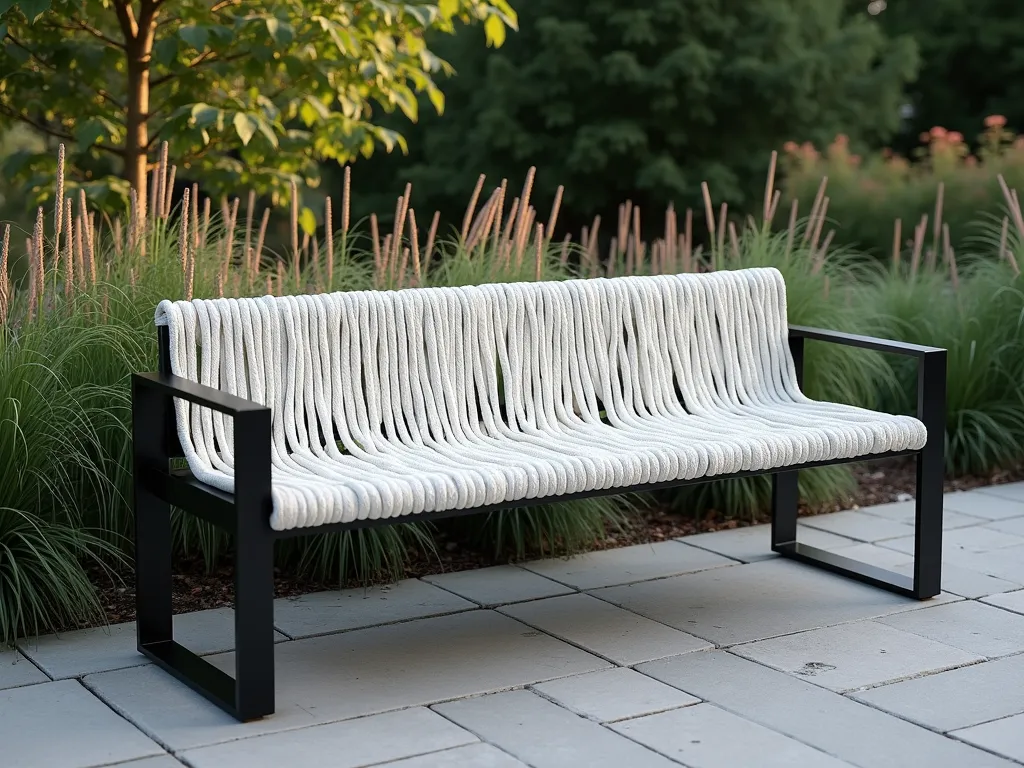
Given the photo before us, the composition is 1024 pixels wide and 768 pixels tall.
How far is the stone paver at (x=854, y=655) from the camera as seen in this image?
127 inches

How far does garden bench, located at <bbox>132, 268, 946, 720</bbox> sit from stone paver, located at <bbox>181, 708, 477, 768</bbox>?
150 mm

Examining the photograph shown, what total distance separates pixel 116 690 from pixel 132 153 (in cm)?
274

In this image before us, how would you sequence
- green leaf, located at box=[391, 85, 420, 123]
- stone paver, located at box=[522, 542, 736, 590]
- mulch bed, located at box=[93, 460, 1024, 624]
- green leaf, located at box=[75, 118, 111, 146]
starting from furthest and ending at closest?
1. green leaf, located at box=[391, 85, 420, 123]
2. green leaf, located at box=[75, 118, 111, 146]
3. stone paver, located at box=[522, 542, 736, 590]
4. mulch bed, located at box=[93, 460, 1024, 624]

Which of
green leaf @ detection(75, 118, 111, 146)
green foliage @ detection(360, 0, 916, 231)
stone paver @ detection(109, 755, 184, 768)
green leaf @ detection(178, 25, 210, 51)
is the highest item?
green foliage @ detection(360, 0, 916, 231)

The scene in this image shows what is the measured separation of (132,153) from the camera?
525 cm

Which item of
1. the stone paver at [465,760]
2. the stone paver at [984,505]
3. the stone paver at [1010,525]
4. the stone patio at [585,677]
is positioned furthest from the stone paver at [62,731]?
the stone paver at [984,505]

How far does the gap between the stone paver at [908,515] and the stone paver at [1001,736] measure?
1.85 meters

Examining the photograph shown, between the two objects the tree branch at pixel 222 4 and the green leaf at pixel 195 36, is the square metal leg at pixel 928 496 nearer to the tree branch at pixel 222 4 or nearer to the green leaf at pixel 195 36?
the green leaf at pixel 195 36

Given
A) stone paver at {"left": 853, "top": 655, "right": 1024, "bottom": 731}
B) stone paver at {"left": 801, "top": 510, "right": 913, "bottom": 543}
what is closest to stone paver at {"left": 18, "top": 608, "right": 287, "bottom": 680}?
stone paver at {"left": 853, "top": 655, "right": 1024, "bottom": 731}

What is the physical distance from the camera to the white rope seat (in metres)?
3.18

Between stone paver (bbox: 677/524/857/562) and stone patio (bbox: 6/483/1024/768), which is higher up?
stone paver (bbox: 677/524/857/562)

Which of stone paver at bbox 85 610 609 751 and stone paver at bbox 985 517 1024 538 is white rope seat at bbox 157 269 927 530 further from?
stone paver at bbox 985 517 1024 538

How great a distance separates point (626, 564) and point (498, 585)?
0.47 m

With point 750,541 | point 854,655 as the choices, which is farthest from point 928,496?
point 750,541
